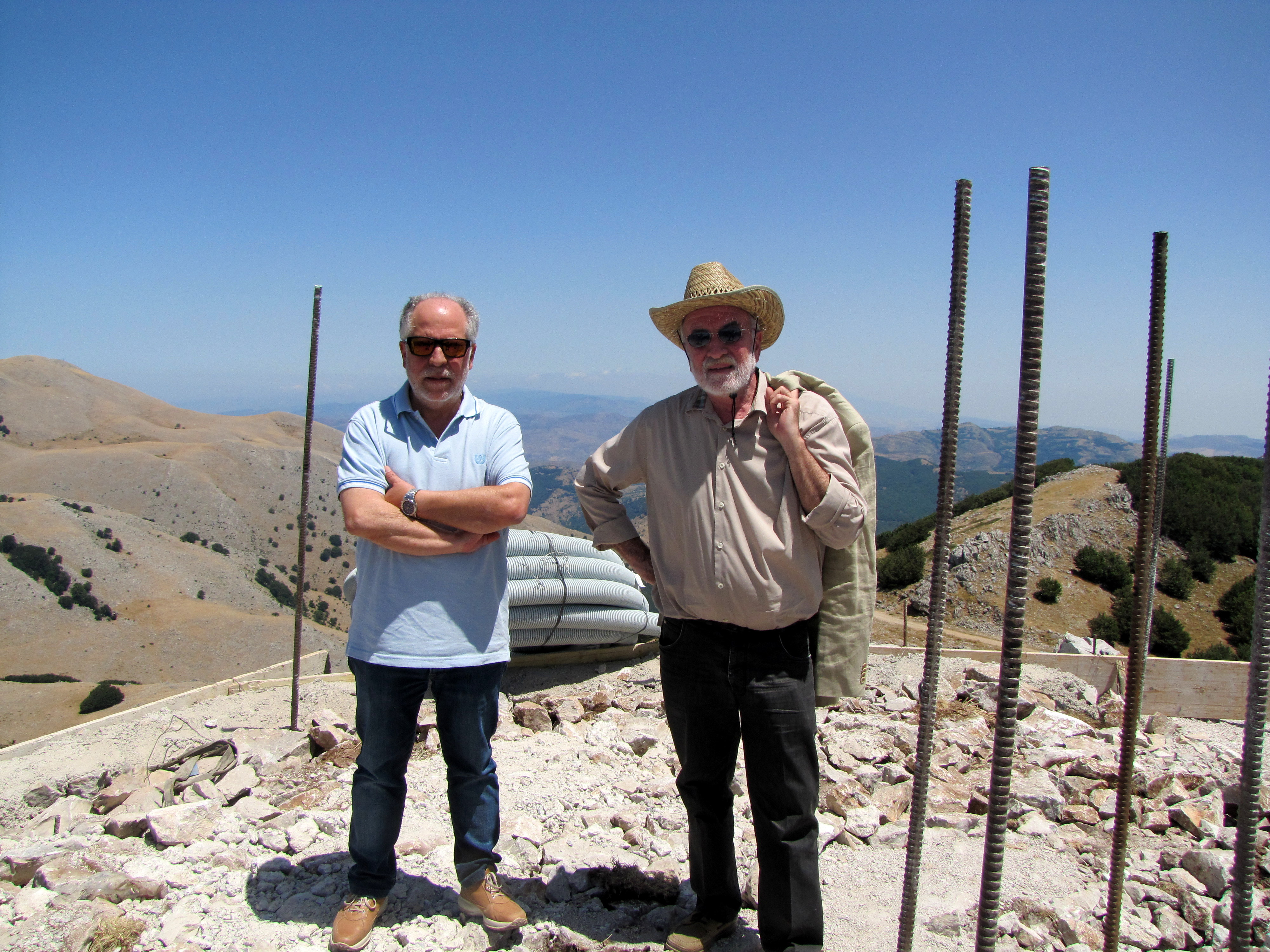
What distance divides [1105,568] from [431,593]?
21.0 metres

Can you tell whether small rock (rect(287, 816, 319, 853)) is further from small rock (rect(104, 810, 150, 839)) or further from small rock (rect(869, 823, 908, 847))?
→ small rock (rect(869, 823, 908, 847))

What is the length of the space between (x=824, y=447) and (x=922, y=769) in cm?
98

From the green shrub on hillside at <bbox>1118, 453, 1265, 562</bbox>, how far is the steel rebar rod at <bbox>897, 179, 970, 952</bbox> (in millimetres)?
19680

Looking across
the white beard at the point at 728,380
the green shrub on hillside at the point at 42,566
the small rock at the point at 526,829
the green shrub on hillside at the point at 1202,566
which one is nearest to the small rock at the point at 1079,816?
the small rock at the point at 526,829

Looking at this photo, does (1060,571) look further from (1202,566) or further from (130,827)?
(130,827)

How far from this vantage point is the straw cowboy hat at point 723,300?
2.41m

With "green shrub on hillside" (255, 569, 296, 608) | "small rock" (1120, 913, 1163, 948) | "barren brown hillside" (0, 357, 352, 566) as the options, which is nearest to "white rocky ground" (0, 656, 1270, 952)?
"small rock" (1120, 913, 1163, 948)

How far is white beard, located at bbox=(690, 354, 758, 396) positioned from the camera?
2.39m

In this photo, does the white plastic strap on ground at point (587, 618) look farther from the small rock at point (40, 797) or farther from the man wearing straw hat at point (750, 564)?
the man wearing straw hat at point (750, 564)

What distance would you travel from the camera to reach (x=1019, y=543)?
5.20ft

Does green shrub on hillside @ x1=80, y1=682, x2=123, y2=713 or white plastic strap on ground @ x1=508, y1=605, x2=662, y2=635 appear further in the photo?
green shrub on hillside @ x1=80, y1=682, x2=123, y2=713

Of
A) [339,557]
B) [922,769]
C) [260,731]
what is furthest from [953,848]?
[339,557]

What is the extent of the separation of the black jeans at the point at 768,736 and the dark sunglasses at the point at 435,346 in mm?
1191

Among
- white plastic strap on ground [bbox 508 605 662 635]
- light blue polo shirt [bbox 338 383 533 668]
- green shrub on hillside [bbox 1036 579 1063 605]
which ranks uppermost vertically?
light blue polo shirt [bbox 338 383 533 668]
